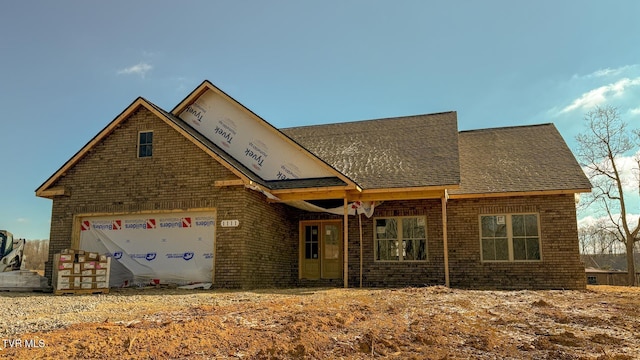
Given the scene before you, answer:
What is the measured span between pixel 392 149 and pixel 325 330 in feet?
38.2

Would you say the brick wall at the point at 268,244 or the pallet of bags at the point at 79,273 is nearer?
the pallet of bags at the point at 79,273

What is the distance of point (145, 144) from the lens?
1468 cm

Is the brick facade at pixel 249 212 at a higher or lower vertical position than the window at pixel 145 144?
lower

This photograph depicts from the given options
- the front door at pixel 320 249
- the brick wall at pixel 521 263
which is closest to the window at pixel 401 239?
the brick wall at pixel 521 263

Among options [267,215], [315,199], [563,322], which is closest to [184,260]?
[267,215]

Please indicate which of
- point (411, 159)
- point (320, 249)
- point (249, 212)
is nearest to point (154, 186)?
point (249, 212)

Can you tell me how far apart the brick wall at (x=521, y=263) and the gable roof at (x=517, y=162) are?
0.43m

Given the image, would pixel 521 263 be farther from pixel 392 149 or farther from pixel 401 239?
pixel 392 149

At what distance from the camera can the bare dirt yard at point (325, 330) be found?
5.13 metres

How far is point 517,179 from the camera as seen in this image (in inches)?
599

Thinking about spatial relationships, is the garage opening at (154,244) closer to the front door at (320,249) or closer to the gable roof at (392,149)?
the front door at (320,249)

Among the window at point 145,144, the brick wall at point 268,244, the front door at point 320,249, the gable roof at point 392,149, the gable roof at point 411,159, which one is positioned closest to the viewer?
the brick wall at point 268,244

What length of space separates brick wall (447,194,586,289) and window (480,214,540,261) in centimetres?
17

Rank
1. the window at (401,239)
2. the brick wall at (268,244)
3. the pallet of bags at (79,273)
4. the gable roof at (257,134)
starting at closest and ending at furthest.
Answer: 1. the pallet of bags at (79,273)
2. the brick wall at (268,244)
3. the gable roof at (257,134)
4. the window at (401,239)
